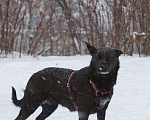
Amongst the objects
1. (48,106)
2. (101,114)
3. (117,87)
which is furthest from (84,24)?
(101,114)

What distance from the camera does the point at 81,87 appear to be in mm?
2611

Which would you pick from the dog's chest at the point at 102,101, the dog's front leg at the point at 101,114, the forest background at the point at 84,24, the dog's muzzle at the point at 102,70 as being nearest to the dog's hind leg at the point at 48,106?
the dog's front leg at the point at 101,114

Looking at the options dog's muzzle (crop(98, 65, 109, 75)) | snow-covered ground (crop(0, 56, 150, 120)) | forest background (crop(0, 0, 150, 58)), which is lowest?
snow-covered ground (crop(0, 56, 150, 120))

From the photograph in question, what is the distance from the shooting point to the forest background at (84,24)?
7504mm

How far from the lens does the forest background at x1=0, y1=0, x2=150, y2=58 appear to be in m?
7.50

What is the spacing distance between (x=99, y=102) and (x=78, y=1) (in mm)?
6018

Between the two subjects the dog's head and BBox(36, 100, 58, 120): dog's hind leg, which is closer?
the dog's head

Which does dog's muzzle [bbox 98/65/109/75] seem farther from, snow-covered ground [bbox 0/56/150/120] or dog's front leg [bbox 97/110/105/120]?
snow-covered ground [bbox 0/56/150/120]

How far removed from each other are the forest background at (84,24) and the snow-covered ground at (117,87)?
4.10ft

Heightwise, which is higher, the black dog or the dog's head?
the dog's head

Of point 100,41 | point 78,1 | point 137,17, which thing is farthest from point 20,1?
point 137,17

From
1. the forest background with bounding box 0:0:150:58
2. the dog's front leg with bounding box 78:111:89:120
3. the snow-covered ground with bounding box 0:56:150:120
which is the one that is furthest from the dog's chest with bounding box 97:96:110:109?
the forest background with bounding box 0:0:150:58

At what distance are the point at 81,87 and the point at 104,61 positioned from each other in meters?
0.39

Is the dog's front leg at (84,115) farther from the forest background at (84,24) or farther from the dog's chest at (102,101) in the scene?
the forest background at (84,24)
